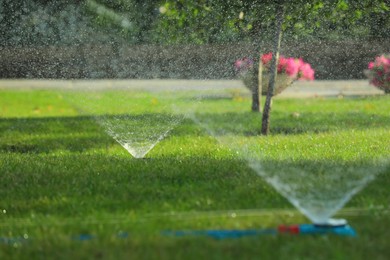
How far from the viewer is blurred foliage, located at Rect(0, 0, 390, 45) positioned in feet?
26.7

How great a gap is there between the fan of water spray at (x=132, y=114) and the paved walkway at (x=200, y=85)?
437mm

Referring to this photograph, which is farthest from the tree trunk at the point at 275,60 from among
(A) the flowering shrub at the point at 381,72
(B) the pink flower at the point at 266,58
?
(A) the flowering shrub at the point at 381,72

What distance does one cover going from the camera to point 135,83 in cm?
1559

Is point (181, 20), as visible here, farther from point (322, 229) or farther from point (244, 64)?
point (322, 229)

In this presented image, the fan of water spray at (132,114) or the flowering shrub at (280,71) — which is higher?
the flowering shrub at (280,71)

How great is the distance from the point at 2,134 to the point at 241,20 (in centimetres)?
271

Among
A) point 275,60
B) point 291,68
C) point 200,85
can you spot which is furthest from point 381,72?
point 275,60

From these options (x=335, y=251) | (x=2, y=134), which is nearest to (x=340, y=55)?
(x=2, y=134)

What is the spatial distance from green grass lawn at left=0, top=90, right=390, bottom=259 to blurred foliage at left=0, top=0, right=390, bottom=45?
1032 millimetres

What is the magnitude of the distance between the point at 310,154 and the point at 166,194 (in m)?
1.86

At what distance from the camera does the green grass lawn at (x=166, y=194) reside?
3.47 meters

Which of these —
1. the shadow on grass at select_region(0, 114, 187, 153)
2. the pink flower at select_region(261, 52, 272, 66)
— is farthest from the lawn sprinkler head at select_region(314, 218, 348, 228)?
the pink flower at select_region(261, 52, 272, 66)

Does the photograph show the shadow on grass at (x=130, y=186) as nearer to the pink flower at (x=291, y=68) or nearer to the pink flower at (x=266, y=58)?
the pink flower at (x=291, y=68)

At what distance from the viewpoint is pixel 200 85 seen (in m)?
14.6
